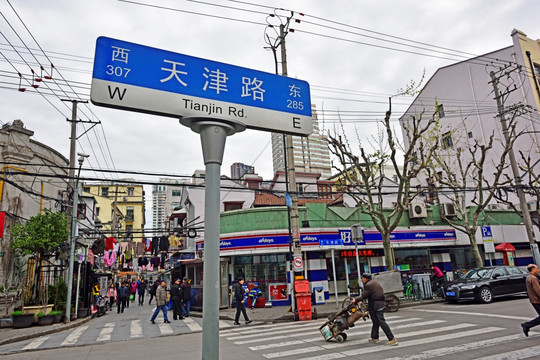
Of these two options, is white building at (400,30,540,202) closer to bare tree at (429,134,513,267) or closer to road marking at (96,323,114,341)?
bare tree at (429,134,513,267)

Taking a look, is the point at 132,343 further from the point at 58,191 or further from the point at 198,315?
the point at 58,191

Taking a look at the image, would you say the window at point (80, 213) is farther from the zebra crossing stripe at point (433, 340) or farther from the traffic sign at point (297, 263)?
the zebra crossing stripe at point (433, 340)

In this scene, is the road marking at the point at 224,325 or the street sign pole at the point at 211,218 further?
the road marking at the point at 224,325

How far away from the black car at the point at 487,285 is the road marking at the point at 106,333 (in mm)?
13999

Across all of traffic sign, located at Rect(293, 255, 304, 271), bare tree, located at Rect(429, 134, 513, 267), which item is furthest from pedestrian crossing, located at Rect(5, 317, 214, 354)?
bare tree, located at Rect(429, 134, 513, 267)

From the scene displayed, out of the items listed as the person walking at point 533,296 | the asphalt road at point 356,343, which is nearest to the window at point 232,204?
the asphalt road at point 356,343

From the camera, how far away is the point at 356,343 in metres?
9.05

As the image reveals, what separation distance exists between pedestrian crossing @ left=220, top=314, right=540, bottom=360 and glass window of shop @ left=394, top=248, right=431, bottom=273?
11.7 meters

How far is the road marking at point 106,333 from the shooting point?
11956 mm

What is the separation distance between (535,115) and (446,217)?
1188 cm

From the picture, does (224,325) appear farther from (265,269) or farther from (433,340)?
(433,340)

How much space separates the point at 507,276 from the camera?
1578 cm

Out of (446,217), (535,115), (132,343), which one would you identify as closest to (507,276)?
(446,217)

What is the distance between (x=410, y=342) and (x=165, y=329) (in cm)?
898
